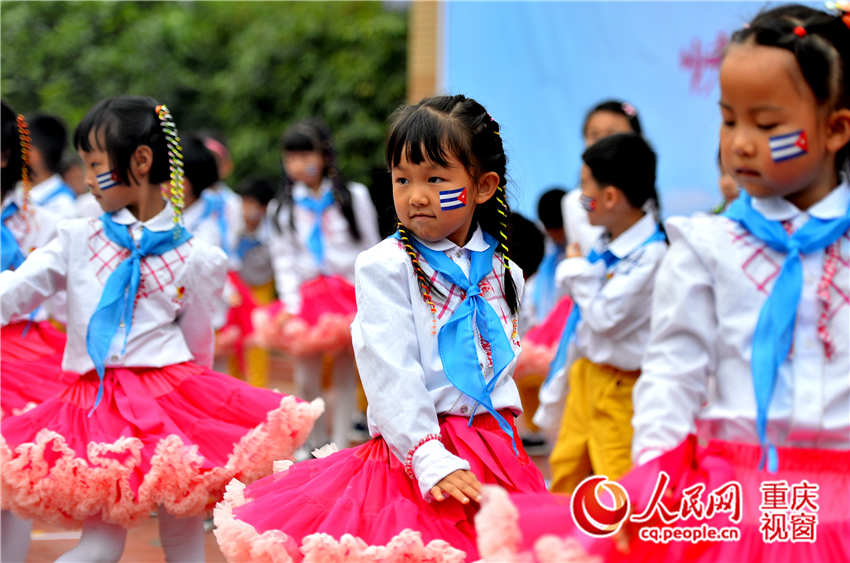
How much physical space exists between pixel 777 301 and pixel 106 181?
2.49 metres

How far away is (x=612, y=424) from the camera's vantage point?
15.2 ft

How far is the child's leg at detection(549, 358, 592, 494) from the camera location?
4793 millimetres

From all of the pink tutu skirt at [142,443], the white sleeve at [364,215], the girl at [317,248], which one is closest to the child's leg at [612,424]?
the pink tutu skirt at [142,443]

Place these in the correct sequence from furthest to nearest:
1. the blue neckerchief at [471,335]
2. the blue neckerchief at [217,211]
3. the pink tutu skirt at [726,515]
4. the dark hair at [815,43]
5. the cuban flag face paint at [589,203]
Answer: the blue neckerchief at [217,211]
the cuban flag face paint at [589,203]
the blue neckerchief at [471,335]
the dark hair at [815,43]
the pink tutu skirt at [726,515]

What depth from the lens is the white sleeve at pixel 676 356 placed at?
234 cm

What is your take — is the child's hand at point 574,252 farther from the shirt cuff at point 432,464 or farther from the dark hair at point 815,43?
the dark hair at point 815,43

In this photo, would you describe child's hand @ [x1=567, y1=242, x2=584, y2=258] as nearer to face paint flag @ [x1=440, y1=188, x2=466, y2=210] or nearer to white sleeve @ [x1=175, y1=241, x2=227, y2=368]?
white sleeve @ [x1=175, y1=241, x2=227, y2=368]

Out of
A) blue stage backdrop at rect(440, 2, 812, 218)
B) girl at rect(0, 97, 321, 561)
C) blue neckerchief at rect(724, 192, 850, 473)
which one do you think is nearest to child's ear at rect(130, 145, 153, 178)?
girl at rect(0, 97, 321, 561)

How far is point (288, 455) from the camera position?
3783mm

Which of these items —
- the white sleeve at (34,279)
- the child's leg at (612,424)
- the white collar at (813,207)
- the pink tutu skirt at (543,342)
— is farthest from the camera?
the pink tutu skirt at (543,342)

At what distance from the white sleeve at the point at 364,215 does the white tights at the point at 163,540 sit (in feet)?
12.6

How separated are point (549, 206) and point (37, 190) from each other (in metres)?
→ 3.37

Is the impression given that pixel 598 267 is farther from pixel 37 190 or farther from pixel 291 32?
pixel 291 32

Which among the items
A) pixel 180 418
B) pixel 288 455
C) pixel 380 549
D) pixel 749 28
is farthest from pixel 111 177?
pixel 749 28
